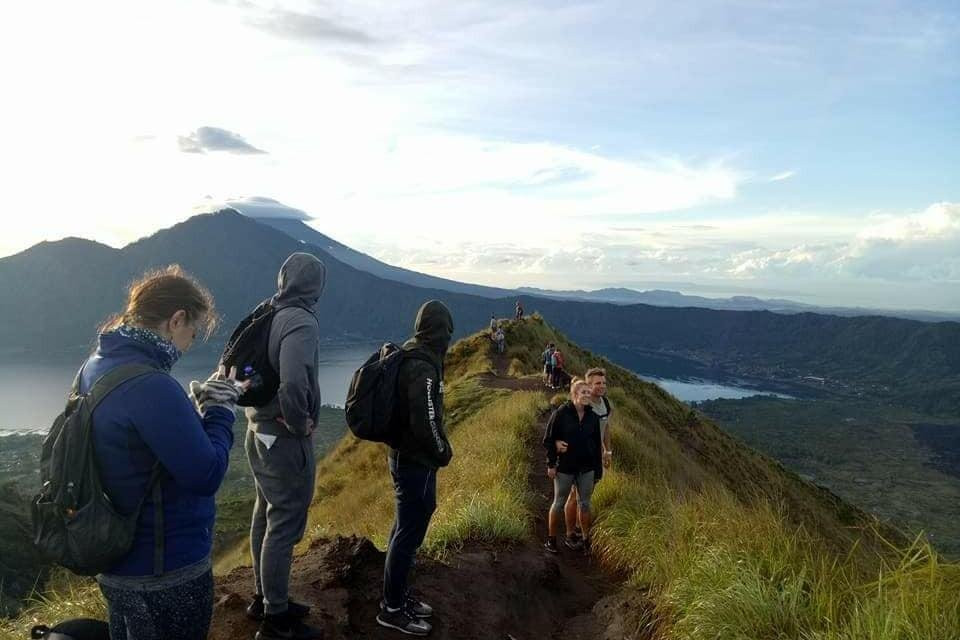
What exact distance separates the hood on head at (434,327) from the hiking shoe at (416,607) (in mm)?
1825

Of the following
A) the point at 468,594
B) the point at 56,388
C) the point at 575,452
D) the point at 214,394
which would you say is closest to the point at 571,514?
the point at 575,452

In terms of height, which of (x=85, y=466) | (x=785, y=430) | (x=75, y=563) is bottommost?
(x=785, y=430)

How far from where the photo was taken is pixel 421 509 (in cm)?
393

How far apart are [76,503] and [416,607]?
9.19 feet

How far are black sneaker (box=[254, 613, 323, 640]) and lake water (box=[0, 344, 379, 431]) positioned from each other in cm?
10024

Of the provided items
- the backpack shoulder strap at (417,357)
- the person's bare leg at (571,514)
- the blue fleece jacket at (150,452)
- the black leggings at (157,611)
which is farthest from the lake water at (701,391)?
the blue fleece jacket at (150,452)

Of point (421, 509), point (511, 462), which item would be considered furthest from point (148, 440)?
point (511, 462)

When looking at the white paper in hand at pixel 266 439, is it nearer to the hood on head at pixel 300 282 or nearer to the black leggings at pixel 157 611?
the hood on head at pixel 300 282

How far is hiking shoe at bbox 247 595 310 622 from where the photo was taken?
373cm

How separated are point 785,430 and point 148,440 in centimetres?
15434

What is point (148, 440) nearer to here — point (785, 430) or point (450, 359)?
point (450, 359)

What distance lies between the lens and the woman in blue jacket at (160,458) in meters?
2.11

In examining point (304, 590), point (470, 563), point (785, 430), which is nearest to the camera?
point (304, 590)

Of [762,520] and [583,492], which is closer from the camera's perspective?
[762,520]
